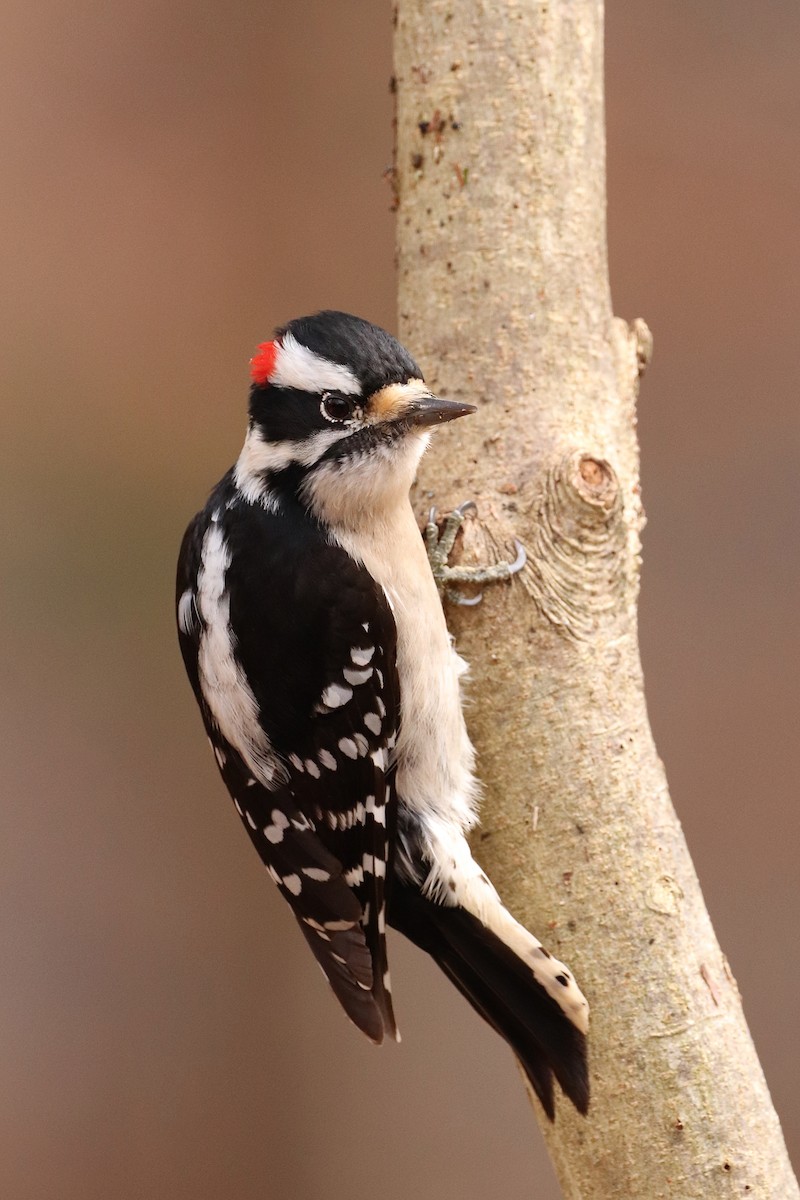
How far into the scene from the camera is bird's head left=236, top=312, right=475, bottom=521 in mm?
1544

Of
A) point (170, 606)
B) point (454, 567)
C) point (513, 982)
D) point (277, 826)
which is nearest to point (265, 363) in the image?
point (454, 567)

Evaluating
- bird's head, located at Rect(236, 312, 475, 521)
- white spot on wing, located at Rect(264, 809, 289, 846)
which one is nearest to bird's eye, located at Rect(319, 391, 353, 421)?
bird's head, located at Rect(236, 312, 475, 521)

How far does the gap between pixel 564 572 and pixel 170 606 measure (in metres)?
1.84

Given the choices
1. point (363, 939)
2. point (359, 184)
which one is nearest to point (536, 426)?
point (363, 939)

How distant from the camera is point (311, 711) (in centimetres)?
168

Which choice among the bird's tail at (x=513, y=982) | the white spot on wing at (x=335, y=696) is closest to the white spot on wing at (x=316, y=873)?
the bird's tail at (x=513, y=982)

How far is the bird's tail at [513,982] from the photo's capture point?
1514 mm

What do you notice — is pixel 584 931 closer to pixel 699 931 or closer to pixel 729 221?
pixel 699 931

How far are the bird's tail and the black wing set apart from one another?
8 cm

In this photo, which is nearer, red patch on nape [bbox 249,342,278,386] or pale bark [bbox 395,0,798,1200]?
pale bark [bbox 395,0,798,1200]

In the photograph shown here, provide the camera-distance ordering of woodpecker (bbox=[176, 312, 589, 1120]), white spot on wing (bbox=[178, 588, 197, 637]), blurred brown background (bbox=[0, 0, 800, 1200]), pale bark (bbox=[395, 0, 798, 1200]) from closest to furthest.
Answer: pale bark (bbox=[395, 0, 798, 1200]), woodpecker (bbox=[176, 312, 589, 1120]), white spot on wing (bbox=[178, 588, 197, 637]), blurred brown background (bbox=[0, 0, 800, 1200])

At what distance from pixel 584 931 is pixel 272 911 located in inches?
76.9

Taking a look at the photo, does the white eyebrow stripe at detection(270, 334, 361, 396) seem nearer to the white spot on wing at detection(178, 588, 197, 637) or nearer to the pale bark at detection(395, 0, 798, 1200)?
the pale bark at detection(395, 0, 798, 1200)

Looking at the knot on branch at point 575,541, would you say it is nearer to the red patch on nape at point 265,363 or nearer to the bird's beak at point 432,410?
the bird's beak at point 432,410
